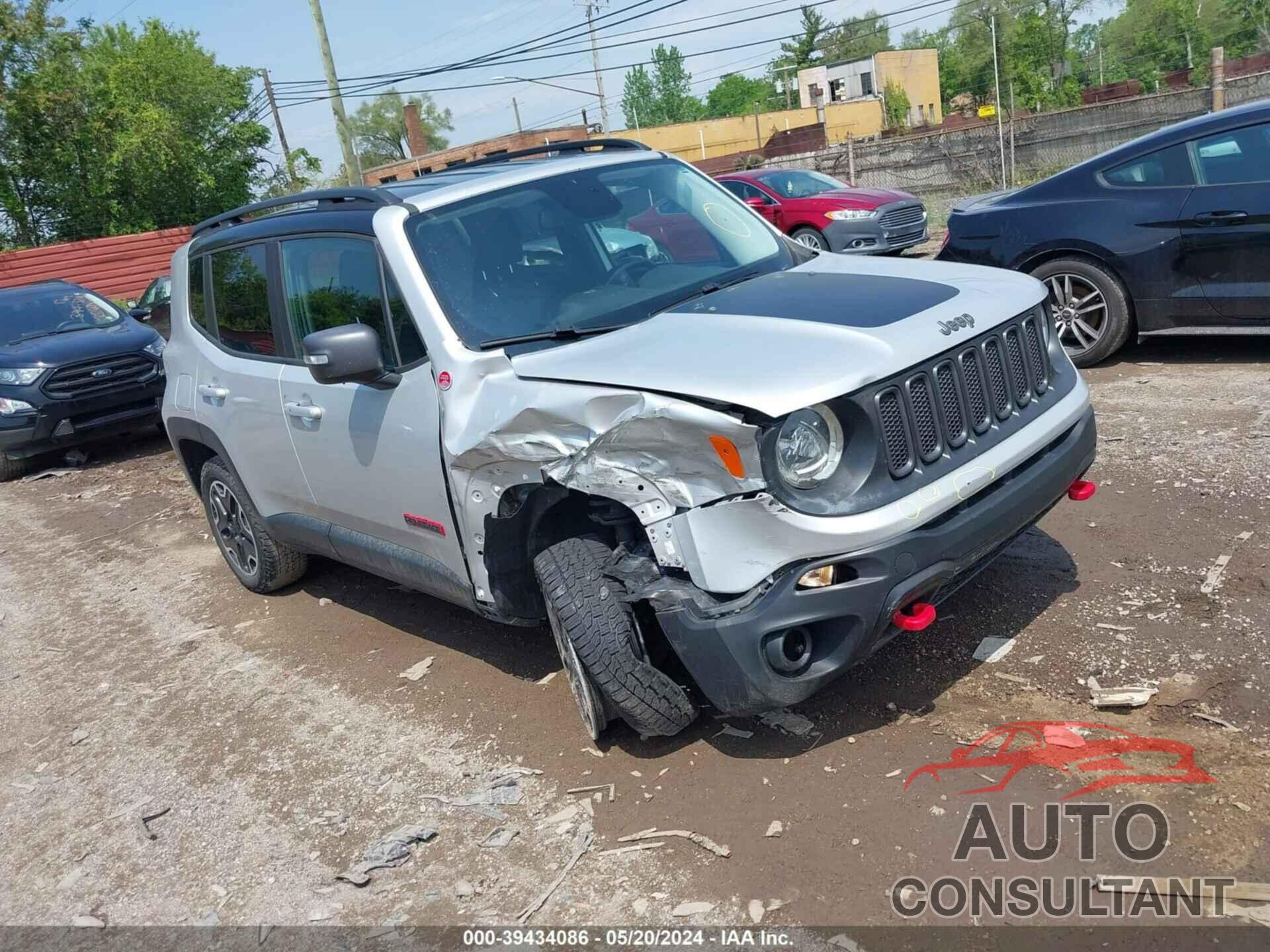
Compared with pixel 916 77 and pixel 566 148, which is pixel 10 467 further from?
pixel 916 77

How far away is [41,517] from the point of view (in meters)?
8.95

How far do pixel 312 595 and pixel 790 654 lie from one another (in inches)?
142

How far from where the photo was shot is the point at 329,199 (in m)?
4.55

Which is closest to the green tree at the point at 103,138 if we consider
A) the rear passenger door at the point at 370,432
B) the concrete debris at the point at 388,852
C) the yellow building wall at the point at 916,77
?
the rear passenger door at the point at 370,432

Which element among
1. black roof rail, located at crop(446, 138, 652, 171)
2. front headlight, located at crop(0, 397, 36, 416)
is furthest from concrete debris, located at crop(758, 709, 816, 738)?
front headlight, located at crop(0, 397, 36, 416)

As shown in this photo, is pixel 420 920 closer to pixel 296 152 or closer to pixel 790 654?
pixel 790 654

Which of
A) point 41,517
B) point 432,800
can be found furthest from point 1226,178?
point 41,517

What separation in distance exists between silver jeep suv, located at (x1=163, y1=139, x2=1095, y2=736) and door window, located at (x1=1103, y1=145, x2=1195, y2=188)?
3.40m

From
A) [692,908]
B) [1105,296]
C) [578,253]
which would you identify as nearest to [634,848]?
[692,908]

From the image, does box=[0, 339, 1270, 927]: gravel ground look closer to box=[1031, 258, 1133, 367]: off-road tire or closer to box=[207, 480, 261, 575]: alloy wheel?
box=[207, 480, 261, 575]: alloy wheel

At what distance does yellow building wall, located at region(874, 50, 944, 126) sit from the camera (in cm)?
6494

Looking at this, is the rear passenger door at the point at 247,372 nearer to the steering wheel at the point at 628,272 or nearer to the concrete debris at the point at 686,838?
the steering wheel at the point at 628,272

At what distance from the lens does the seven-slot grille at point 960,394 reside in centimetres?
319

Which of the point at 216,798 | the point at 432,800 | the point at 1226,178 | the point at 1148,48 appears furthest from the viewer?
the point at 1148,48
